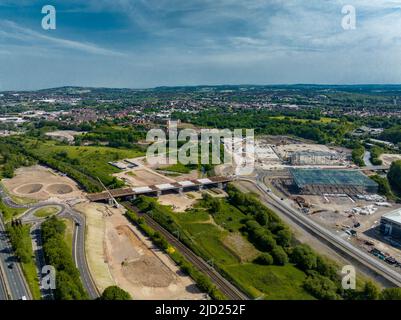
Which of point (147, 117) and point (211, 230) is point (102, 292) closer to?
point (211, 230)

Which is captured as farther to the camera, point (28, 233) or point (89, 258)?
point (28, 233)

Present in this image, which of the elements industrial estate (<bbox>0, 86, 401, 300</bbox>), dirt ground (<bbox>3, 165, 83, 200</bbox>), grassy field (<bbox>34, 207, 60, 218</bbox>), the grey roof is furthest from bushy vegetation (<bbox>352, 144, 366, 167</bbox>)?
grassy field (<bbox>34, 207, 60, 218</bbox>)

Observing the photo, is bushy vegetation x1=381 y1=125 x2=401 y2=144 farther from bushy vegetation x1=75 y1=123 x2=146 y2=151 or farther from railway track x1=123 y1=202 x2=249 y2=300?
railway track x1=123 y1=202 x2=249 y2=300

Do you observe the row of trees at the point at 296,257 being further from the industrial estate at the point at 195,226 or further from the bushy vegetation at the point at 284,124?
the bushy vegetation at the point at 284,124

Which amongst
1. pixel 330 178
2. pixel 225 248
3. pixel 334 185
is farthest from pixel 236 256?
pixel 330 178

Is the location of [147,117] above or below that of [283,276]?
above
